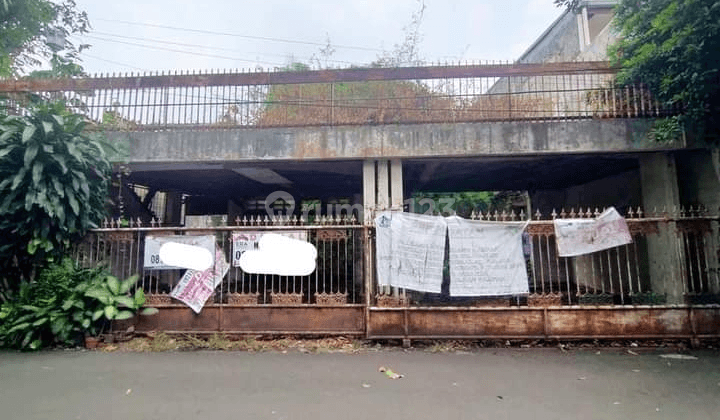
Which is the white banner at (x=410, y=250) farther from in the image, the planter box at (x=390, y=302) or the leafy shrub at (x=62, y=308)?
the leafy shrub at (x=62, y=308)

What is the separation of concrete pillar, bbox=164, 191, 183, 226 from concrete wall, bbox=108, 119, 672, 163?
214 inches

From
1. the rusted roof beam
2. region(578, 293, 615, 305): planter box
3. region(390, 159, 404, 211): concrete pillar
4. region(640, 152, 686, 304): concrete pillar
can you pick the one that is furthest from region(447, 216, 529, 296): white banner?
the rusted roof beam

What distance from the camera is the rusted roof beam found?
6.61 metres

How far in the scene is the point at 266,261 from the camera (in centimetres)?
582

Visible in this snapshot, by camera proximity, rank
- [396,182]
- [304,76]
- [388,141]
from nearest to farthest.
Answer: [388,141], [396,182], [304,76]

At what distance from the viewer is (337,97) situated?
6957 millimetres

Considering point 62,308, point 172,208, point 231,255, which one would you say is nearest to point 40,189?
point 62,308

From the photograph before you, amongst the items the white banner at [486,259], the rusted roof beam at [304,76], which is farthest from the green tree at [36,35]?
the white banner at [486,259]

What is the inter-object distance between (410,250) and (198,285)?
311 centimetres

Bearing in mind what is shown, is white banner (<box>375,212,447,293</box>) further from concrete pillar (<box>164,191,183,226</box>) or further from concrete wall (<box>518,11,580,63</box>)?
concrete pillar (<box>164,191,183,226</box>)

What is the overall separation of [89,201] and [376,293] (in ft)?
15.0

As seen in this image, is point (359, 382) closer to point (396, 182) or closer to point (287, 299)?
point (287, 299)

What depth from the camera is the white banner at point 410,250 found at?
568 cm

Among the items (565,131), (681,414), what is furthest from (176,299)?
(565,131)
